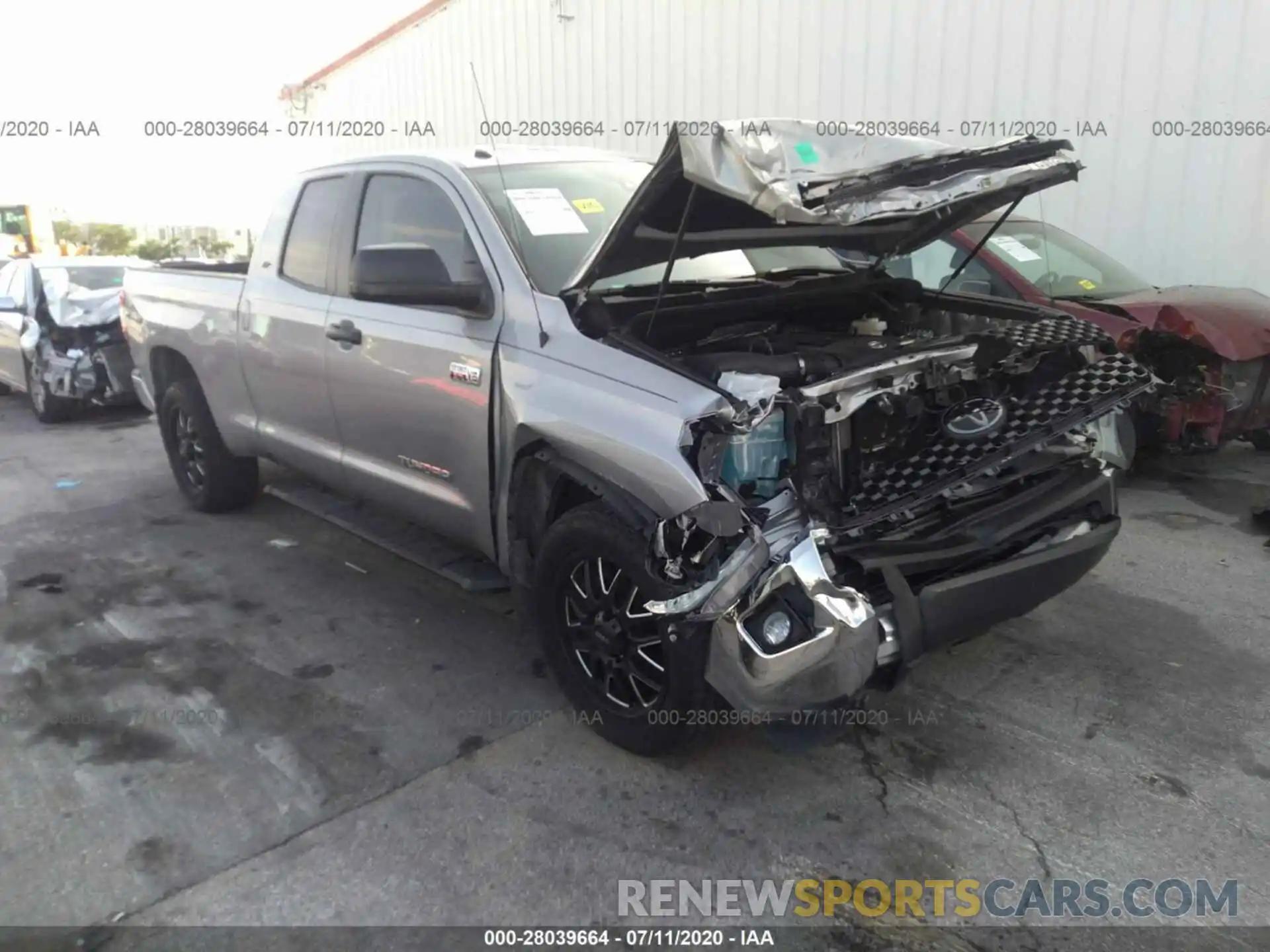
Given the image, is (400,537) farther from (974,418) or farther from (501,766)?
(974,418)

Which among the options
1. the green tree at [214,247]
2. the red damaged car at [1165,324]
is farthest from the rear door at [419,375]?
the green tree at [214,247]

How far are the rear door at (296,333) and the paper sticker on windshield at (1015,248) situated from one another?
4346mm

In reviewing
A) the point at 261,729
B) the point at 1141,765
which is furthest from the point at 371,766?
the point at 1141,765

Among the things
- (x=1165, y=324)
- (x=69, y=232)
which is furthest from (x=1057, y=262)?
(x=69, y=232)

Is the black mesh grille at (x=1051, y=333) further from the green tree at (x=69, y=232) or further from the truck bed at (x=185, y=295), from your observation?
the green tree at (x=69, y=232)

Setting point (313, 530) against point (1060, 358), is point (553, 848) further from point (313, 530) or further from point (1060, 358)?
point (313, 530)

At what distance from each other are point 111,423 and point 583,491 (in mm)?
7618

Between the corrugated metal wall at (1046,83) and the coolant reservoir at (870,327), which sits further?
the corrugated metal wall at (1046,83)

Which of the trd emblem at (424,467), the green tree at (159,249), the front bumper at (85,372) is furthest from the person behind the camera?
the green tree at (159,249)

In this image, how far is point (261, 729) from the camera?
11.4 ft

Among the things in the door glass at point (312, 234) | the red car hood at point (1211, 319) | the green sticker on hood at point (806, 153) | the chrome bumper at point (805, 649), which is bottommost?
the chrome bumper at point (805, 649)

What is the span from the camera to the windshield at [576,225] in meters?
3.52

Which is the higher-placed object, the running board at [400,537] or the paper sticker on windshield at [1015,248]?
the paper sticker on windshield at [1015,248]

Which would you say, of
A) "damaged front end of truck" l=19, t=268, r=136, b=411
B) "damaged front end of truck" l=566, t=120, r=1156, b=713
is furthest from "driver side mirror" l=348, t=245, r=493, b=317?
"damaged front end of truck" l=19, t=268, r=136, b=411
